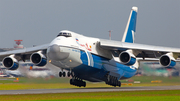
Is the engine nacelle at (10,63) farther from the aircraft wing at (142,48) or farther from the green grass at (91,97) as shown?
the green grass at (91,97)

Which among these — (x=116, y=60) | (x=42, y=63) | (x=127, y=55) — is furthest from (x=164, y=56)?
(x=42, y=63)

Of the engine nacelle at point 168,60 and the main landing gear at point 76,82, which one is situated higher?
the engine nacelle at point 168,60

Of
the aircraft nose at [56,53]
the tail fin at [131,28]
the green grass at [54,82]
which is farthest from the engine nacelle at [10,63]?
the tail fin at [131,28]

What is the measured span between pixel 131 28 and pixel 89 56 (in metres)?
9.85

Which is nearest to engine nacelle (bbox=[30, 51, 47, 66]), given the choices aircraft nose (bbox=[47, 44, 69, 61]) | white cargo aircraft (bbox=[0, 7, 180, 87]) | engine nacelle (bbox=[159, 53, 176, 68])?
white cargo aircraft (bbox=[0, 7, 180, 87])

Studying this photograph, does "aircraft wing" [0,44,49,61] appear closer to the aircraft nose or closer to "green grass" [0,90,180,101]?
the aircraft nose

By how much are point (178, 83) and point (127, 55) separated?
8.22 m

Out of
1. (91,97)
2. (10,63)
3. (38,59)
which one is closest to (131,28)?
(38,59)

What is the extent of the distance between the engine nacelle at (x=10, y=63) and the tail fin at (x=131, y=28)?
11.6m

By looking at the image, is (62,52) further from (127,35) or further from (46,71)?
(127,35)

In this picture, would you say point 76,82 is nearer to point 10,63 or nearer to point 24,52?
point 24,52

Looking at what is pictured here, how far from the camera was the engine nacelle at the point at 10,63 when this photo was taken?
25469 mm

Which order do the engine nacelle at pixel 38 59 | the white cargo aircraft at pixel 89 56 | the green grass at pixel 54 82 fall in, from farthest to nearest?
the green grass at pixel 54 82 < the engine nacelle at pixel 38 59 < the white cargo aircraft at pixel 89 56

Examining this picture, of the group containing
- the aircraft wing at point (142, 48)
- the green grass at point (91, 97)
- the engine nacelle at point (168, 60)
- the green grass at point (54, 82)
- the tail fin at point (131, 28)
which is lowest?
the green grass at point (91, 97)
